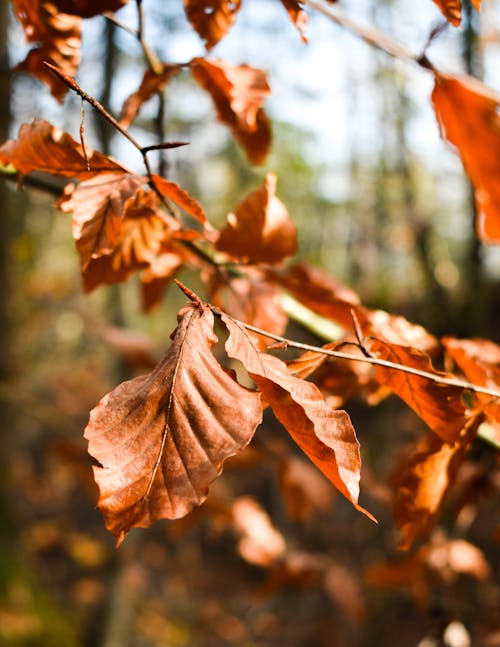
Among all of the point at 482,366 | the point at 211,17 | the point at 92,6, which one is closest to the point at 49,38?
the point at 92,6

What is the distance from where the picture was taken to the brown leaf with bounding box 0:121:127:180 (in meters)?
0.58

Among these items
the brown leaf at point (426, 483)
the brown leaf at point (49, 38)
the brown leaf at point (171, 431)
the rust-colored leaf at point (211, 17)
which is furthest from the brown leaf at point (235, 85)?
the brown leaf at point (426, 483)

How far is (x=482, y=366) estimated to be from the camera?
744 mm

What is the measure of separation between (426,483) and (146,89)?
676 mm

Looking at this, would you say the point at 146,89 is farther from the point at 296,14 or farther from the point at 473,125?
the point at 473,125

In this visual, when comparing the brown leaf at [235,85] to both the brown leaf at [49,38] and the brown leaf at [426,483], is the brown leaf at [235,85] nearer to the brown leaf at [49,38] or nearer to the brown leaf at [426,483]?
the brown leaf at [49,38]

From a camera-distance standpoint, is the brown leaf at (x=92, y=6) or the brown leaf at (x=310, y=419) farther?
the brown leaf at (x=92, y=6)

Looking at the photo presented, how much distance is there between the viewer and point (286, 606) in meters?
4.99

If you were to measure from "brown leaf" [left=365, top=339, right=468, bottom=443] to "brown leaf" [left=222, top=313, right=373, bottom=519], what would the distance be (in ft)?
0.39

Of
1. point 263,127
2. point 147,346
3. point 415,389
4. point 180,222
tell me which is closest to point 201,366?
point 415,389

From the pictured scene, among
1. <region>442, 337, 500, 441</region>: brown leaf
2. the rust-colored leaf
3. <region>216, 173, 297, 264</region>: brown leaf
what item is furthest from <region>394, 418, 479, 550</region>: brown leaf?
the rust-colored leaf

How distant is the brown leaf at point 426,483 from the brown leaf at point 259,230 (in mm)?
377

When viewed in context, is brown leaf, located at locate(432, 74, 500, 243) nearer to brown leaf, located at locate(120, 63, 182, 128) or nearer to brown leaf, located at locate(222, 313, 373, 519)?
brown leaf, located at locate(222, 313, 373, 519)

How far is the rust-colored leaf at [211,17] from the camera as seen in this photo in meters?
0.70
